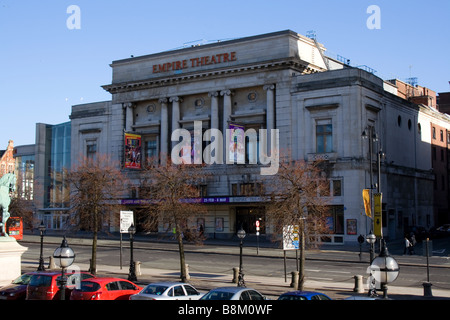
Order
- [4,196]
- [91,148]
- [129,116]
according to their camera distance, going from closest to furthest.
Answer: [4,196]
[129,116]
[91,148]

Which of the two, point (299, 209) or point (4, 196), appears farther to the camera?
point (299, 209)

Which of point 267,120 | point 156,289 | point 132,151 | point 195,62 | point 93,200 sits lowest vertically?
point 156,289

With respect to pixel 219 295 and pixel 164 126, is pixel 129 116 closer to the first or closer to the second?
pixel 164 126

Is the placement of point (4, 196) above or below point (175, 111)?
below

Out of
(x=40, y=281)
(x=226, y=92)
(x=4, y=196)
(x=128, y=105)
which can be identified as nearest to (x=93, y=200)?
(x=4, y=196)

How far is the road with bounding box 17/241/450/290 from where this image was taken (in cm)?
3466

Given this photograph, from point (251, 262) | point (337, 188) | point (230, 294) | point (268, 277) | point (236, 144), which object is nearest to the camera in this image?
point (230, 294)

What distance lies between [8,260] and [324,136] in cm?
3821

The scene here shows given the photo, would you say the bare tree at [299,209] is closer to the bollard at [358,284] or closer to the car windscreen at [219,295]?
the bollard at [358,284]

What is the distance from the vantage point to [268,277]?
1345 inches

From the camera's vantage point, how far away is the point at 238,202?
60031mm

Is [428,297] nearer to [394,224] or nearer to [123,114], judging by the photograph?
[394,224]

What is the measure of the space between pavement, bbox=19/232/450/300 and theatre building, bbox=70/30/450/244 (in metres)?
3.84

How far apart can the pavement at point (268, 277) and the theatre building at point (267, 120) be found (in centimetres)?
384
